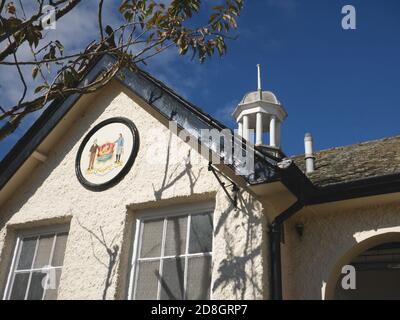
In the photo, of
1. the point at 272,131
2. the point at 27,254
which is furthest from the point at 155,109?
the point at 272,131

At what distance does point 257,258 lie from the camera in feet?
18.7

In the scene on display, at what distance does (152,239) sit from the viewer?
22.0ft

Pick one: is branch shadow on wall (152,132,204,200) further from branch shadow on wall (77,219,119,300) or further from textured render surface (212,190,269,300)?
branch shadow on wall (77,219,119,300)

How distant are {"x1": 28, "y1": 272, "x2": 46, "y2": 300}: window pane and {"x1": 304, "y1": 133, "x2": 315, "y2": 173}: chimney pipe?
4.29 metres

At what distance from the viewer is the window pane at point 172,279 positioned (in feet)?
20.1

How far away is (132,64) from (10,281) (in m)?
4.04

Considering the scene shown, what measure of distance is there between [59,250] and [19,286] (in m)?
0.88

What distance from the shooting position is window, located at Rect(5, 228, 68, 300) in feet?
23.9

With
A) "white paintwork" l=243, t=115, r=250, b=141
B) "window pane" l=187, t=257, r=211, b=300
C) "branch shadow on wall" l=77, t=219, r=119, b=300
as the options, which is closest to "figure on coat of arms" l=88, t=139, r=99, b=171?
"branch shadow on wall" l=77, t=219, r=119, b=300

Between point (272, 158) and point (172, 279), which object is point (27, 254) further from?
point (272, 158)

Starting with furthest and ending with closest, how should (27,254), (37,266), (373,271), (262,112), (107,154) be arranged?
(262,112) → (373,271) → (27,254) → (107,154) → (37,266)
